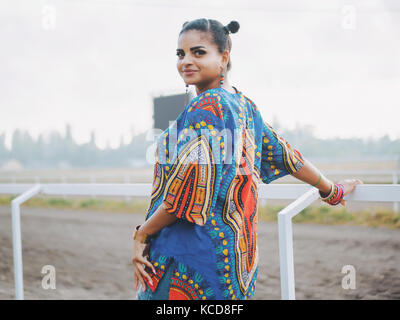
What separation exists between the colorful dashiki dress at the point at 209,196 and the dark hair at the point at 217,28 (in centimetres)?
12

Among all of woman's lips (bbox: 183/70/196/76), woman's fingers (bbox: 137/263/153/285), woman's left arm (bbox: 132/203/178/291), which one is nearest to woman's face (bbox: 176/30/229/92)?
woman's lips (bbox: 183/70/196/76)

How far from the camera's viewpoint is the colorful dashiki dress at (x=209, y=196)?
2.62ft

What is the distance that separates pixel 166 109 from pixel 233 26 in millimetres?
465

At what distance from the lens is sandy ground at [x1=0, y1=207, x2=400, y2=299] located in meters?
3.31

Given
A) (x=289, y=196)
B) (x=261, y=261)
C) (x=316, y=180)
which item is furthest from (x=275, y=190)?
(x=261, y=261)

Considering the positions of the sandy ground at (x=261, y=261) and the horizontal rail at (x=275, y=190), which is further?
the sandy ground at (x=261, y=261)

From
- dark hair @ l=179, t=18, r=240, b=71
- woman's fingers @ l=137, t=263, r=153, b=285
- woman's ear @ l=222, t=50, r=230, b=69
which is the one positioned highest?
dark hair @ l=179, t=18, r=240, b=71

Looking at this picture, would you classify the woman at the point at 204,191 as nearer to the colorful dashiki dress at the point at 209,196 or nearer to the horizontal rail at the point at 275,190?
the colorful dashiki dress at the point at 209,196

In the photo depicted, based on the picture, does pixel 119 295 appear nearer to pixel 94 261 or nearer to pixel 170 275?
pixel 94 261

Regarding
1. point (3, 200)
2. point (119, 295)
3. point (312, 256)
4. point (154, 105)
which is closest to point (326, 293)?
point (312, 256)

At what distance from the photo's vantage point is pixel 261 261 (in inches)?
174

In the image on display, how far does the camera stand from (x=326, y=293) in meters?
3.19

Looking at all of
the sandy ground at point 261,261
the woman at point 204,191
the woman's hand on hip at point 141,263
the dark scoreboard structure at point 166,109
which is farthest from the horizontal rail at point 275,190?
the sandy ground at point 261,261

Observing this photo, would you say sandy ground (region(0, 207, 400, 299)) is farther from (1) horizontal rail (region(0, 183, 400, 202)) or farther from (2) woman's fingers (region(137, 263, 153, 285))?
(2) woman's fingers (region(137, 263, 153, 285))
